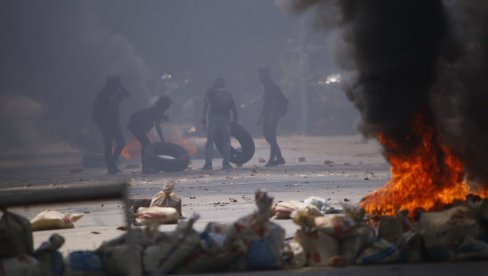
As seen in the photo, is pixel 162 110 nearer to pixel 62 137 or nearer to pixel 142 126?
pixel 142 126

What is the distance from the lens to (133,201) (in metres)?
11.9

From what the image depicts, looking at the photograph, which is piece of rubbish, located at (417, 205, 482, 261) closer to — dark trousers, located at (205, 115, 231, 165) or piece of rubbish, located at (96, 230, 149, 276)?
piece of rubbish, located at (96, 230, 149, 276)

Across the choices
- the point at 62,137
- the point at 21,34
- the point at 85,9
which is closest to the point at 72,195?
the point at 62,137

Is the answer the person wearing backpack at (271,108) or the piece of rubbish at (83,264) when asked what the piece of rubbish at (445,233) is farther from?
the person wearing backpack at (271,108)

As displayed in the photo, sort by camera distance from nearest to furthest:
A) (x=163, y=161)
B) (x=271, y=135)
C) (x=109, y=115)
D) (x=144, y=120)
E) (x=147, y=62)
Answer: (x=163, y=161) < (x=109, y=115) < (x=144, y=120) < (x=271, y=135) < (x=147, y=62)

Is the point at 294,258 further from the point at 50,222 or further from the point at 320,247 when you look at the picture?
the point at 50,222

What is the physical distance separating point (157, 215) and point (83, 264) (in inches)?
147

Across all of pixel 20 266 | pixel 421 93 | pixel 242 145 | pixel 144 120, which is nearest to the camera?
pixel 20 266

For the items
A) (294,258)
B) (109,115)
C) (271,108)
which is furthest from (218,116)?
(294,258)

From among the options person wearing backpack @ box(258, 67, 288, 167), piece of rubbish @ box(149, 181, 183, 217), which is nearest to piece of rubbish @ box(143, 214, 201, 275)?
piece of rubbish @ box(149, 181, 183, 217)

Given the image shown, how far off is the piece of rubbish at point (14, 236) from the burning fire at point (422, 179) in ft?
12.2

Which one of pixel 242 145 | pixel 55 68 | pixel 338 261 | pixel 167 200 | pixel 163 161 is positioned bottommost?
pixel 338 261

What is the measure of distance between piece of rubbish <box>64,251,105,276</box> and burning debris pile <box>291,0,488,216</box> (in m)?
3.37

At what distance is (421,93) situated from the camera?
994 centimetres
